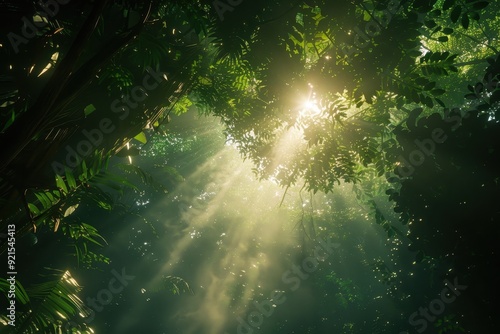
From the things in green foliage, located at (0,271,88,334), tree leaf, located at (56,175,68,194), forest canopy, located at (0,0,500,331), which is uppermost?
forest canopy, located at (0,0,500,331)

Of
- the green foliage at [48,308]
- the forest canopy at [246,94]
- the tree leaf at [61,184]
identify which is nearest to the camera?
the tree leaf at [61,184]

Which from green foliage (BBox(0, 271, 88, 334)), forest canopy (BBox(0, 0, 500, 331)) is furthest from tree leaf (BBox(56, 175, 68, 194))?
green foliage (BBox(0, 271, 88, 334))

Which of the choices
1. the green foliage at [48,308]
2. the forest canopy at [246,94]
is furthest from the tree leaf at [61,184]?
the green foliage at [48,308]

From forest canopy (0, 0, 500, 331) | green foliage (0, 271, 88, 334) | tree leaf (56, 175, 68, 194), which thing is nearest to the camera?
tree leaf (56, 175, 68, 194)

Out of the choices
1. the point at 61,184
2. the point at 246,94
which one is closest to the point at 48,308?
the point at 61,184

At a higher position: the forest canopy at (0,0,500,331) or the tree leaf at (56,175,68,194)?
the forest canopy at (0,0,500,331)

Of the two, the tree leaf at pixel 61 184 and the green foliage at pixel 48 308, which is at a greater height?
the tree leaf at pixel 61 184

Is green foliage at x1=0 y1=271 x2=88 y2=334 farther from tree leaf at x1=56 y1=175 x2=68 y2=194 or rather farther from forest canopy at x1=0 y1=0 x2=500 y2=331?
tree leaf at x1=56 y1=175 x2=68 y2=194

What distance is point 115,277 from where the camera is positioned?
1139 cm

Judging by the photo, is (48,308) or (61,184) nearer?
(61,184)

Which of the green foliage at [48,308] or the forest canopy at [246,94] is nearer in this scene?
the forest canopy at [246,94]

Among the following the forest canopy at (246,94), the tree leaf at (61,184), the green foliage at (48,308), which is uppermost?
the forest canopy at (246,94)

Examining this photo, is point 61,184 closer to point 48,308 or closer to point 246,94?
point 48,308

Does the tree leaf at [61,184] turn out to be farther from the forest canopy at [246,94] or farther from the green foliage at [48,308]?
the green foliage at [48,308]
